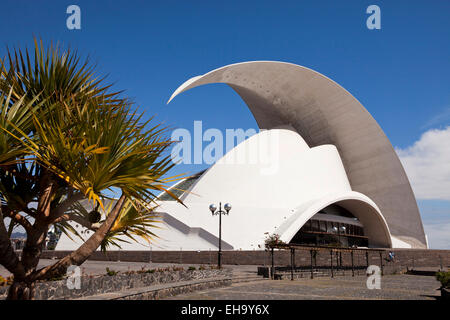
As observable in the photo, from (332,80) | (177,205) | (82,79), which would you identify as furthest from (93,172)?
(332,80)

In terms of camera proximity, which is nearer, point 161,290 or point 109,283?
point 109,283

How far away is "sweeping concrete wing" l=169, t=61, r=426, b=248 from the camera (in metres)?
32.5

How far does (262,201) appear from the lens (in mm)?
27234

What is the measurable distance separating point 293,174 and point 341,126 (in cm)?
848

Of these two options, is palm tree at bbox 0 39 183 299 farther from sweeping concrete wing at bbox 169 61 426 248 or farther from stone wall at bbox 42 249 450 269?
sweeping concrete wing at bbox 169 61 426 248

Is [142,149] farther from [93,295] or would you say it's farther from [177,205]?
[177,205]

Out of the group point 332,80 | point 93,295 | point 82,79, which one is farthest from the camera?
point 332,80

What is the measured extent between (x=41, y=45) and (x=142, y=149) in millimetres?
2254

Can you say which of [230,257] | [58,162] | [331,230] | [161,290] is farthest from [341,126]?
[58,162]

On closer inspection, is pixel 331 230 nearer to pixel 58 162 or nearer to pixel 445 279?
pixel 445 279

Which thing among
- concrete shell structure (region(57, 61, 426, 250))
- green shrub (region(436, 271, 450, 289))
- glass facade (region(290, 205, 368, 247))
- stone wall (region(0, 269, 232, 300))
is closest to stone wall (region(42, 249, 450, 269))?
concrete shell structure (region(57, 61, 426, 250))

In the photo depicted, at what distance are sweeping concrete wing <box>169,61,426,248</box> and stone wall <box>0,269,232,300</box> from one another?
74.6 feet

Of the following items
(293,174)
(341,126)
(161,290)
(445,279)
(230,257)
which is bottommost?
(230,257)

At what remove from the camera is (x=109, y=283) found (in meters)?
7.55
